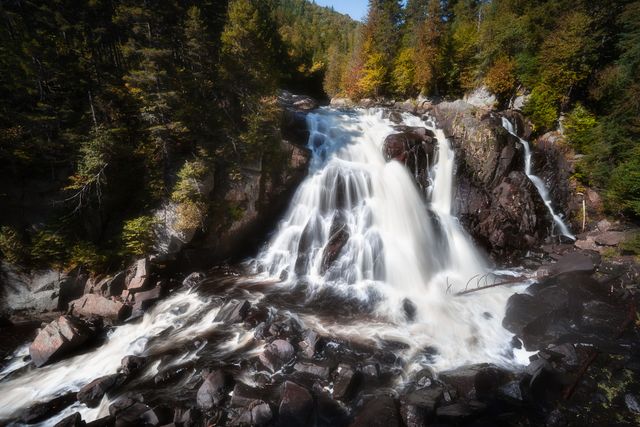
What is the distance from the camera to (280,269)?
15.4m

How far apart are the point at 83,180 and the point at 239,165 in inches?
272

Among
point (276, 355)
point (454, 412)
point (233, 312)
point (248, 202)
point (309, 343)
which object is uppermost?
point (248, 202)

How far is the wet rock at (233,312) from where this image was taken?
11.4 m

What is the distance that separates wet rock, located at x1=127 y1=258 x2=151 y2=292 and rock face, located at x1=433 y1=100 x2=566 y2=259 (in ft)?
58.8

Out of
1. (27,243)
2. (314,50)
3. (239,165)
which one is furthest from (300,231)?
(314,50)

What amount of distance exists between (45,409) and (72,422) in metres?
1.44

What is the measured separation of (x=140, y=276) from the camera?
1313cm

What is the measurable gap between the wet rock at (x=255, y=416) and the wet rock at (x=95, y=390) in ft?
13.9

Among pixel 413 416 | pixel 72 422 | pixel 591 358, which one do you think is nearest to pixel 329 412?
pixel 413 416

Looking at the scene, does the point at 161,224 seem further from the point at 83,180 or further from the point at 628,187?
the point at 628,187

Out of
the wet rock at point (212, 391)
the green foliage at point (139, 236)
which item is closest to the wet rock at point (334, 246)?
the wet rock at point (212, 391)

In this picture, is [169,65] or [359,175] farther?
[359,175]

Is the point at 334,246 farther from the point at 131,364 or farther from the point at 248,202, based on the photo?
the point at 131,364

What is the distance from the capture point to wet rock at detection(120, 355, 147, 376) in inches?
356
